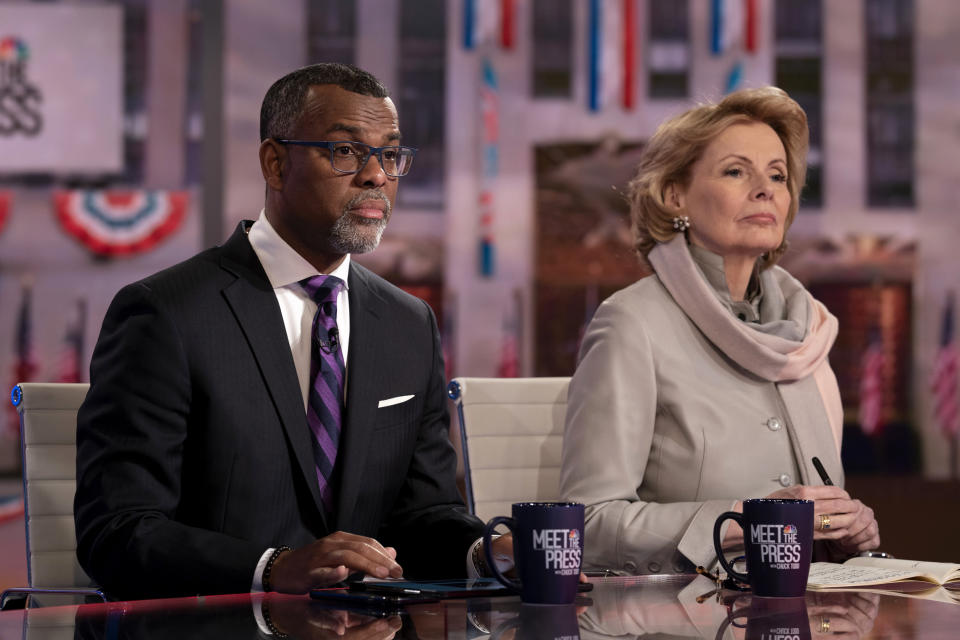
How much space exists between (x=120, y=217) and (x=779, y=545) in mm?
4591

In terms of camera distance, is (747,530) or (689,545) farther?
(689,545)

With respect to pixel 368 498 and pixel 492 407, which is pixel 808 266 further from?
pixel 368 498

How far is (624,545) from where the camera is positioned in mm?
1754

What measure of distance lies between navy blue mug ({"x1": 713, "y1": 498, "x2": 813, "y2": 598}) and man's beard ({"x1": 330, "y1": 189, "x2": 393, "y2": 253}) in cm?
75

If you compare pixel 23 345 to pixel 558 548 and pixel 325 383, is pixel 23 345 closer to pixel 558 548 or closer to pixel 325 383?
pixel 325 383

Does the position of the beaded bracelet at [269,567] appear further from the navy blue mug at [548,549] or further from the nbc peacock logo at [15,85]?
the nbc peacock logo at [15,85]

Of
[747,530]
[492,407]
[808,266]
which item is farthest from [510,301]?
[747,530]

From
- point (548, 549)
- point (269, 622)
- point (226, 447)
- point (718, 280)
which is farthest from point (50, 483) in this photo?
point (718, 280)

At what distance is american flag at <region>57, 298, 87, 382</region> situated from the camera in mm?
5320

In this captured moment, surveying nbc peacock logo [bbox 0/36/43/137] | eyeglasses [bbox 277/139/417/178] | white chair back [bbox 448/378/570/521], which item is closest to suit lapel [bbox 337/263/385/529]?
eyeglasses [bbox 277/139/417/178]

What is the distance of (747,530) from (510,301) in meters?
3.99

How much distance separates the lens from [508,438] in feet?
7.16

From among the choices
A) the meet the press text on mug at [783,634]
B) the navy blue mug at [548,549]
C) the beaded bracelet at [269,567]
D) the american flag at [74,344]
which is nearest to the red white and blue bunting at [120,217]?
the american flag at [74,344]

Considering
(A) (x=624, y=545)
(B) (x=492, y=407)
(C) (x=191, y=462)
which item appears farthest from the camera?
(B) (x=492, y=407)
